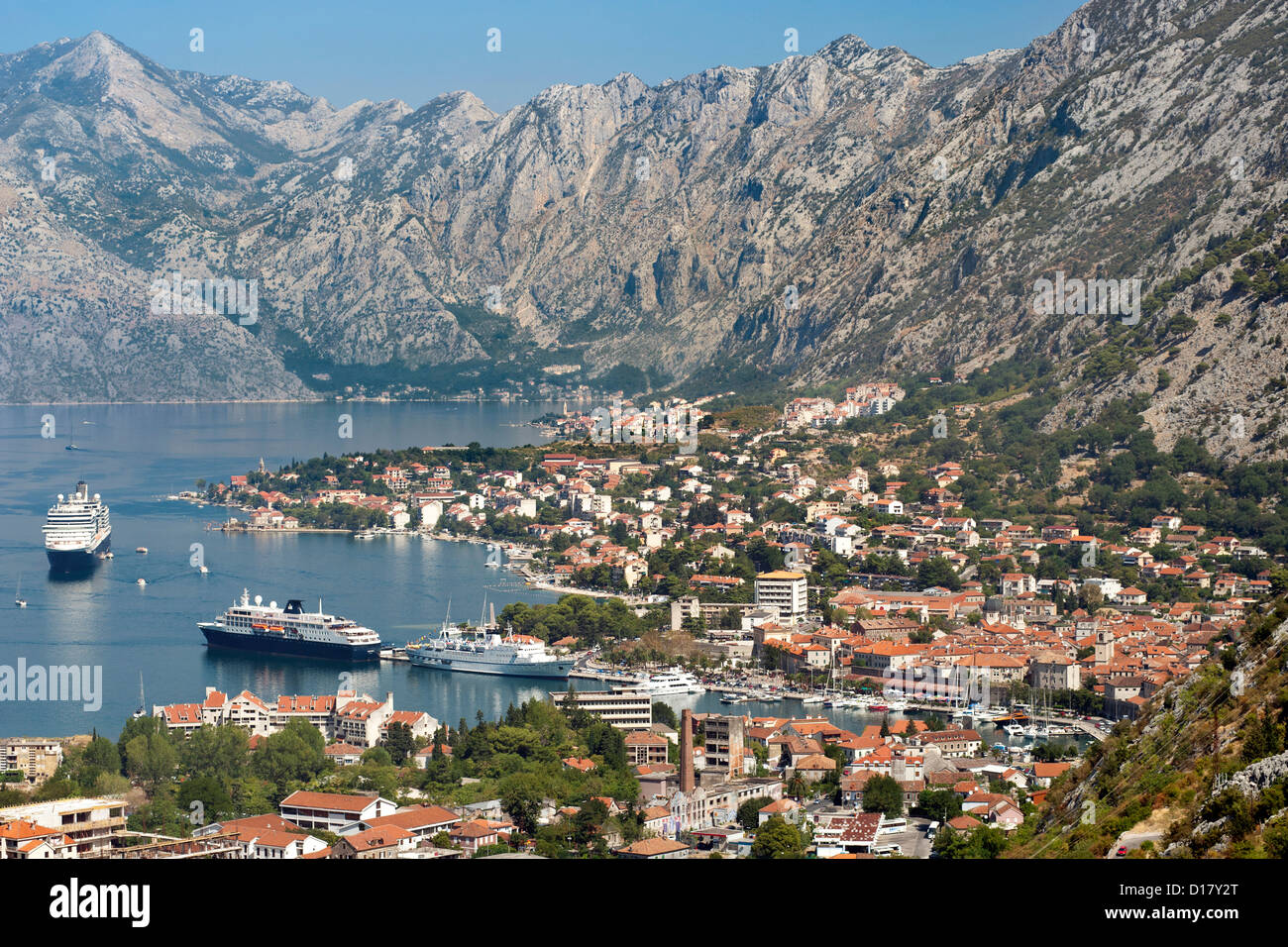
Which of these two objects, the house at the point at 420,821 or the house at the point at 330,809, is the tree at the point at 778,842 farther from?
the house at the point at 330,809

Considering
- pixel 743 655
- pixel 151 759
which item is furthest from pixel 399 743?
pixel 743 655

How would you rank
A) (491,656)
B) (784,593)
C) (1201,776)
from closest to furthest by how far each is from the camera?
1. (1201,776)
2. (491,656)
3. (784,593)

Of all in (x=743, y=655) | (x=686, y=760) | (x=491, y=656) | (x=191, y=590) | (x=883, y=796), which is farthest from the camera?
(x=191, y=590)

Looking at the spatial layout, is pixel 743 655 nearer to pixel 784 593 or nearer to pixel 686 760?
pixel 784 593

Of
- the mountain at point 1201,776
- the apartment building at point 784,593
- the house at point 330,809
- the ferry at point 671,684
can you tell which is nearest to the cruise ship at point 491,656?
the ferry at point 671,684

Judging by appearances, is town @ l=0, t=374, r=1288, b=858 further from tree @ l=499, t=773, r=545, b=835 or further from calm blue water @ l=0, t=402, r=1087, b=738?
calm blue water @ l=0, t=402, r=1087, b=738
